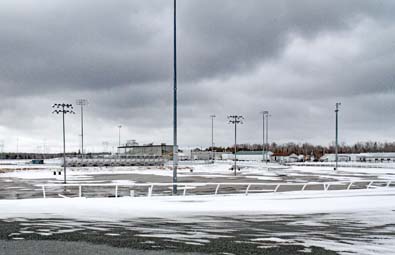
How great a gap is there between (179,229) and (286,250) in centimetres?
406

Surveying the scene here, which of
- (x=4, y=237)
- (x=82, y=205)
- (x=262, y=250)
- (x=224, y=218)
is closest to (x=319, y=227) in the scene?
(x=224, y=218)

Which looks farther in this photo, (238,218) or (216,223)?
(238,218)

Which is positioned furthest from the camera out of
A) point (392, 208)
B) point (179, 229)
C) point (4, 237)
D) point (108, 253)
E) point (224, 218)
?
point (392, 208)

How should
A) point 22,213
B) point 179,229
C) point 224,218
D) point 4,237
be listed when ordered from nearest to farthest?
point 4,237
point 179,229
point 224,218
point 22,213

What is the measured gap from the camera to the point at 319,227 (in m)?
14.1

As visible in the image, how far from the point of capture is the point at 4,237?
11688mm

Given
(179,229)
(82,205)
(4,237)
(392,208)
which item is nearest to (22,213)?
(82,205)

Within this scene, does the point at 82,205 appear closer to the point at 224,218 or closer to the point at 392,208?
the point at 224,218

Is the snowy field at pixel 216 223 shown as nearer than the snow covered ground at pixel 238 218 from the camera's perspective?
Yes

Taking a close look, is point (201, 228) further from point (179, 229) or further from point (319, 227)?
point (319, 227)

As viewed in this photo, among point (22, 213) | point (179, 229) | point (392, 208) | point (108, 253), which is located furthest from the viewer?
point (392, 208)

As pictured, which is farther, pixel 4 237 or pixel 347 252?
pixel 4 237

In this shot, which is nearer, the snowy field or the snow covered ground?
the snowy field

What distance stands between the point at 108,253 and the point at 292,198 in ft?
52.3
